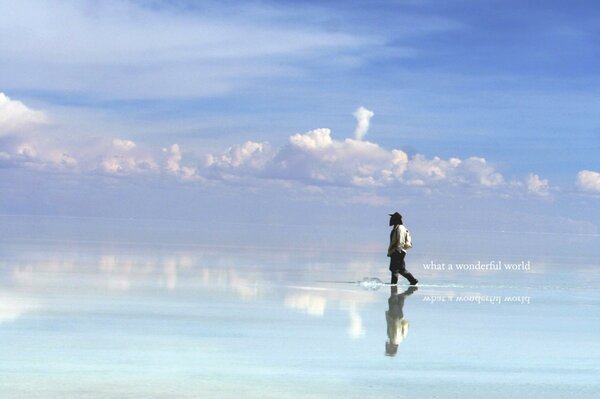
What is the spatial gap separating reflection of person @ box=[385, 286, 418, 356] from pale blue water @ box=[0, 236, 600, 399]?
5.1 inches

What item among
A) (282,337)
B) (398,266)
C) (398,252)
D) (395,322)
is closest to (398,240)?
(398,252)

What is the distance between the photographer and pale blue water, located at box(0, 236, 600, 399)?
11977 mm

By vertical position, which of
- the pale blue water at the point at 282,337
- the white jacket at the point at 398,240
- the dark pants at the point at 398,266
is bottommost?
the pale blue water at the point at 282,337

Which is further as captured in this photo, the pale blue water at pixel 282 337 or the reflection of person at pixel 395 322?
the reflection of person at pixel 395 322

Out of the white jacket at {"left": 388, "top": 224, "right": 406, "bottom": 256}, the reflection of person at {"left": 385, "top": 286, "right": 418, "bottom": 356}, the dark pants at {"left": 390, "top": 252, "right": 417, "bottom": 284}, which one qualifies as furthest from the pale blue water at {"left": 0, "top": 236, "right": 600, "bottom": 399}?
the white jacket at {"left": 388, "top": 224, "right": 406, "bottom": 256}

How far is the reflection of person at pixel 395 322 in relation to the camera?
617 inches

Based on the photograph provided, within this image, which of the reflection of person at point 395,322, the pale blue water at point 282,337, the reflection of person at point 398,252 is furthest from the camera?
the reflection of person at point 398,252

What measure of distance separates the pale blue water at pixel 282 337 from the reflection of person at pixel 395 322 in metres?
0.13

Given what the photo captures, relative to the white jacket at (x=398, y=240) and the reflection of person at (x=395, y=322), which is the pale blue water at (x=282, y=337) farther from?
the white jacket at (x=398, y=240)

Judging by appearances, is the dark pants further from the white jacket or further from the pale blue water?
the pale blue water

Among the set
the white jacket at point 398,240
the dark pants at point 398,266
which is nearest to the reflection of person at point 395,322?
the dark pants at point 398,266

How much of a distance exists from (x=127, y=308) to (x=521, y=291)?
39.5 ft

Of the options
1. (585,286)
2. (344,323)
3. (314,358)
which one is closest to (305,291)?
(344,323)

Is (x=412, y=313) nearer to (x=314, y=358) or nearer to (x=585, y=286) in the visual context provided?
(x=314, y=358)
